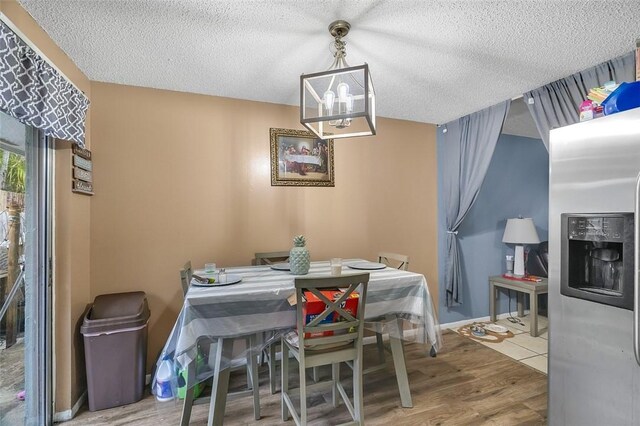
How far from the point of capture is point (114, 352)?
2.07 meters

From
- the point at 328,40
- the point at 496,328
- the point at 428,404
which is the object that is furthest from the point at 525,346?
the point at 328,40

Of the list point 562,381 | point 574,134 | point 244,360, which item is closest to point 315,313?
point 244,360

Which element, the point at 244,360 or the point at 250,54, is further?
the point at 250,54

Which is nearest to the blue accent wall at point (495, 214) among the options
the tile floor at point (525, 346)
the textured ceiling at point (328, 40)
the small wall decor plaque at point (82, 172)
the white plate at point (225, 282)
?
the tile floor at point (525, 346)

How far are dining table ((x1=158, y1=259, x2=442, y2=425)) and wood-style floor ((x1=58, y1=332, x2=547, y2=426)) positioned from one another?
7.1 inches

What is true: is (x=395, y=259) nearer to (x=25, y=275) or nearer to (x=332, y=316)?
(x=332, y=316)

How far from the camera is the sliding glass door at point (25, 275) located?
5.30ft

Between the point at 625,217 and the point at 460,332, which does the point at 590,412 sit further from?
the point at 460,332

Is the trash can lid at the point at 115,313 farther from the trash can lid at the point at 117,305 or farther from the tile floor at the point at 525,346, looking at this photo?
the tile floor at the point at 525,346

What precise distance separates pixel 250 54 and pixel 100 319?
2.11 m

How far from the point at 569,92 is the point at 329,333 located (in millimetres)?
2604

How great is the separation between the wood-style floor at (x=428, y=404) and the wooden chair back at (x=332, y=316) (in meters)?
0.66

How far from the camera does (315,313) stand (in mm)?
1732

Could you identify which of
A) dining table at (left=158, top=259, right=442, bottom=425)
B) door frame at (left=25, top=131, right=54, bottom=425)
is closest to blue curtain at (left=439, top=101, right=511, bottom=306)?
dining table at (left=158, top=259, right=442, bottom=425)
